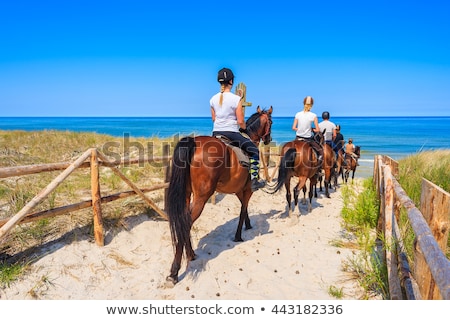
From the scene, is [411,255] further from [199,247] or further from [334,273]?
[199,247]

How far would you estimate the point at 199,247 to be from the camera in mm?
5383

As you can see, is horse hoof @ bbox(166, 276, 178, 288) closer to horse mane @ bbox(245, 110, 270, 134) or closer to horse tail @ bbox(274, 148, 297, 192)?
horse mane @ bbox(245, 110, 270, 134)

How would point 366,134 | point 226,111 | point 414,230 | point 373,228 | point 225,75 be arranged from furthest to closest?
point 366,134 → point 373,228 → point 226,111 → point 225,75 → point 414,230

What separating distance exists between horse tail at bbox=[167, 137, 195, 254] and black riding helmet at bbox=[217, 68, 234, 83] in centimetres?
127

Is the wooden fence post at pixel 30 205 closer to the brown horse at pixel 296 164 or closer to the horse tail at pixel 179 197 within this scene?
the horse tail at pixel 179 197

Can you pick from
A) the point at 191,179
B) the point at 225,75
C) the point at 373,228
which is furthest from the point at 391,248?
the point at 225,75

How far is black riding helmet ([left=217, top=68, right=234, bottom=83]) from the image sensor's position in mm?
4738

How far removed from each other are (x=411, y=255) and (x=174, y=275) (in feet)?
10.5

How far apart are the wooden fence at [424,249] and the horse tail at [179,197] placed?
2608 mm

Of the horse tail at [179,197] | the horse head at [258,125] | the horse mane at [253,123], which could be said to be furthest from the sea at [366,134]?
the horse tail at [179,197]

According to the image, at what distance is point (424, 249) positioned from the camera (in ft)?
6.65

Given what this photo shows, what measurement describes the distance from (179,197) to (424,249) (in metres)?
2.97

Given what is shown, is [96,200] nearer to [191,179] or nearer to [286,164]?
[191,179]
